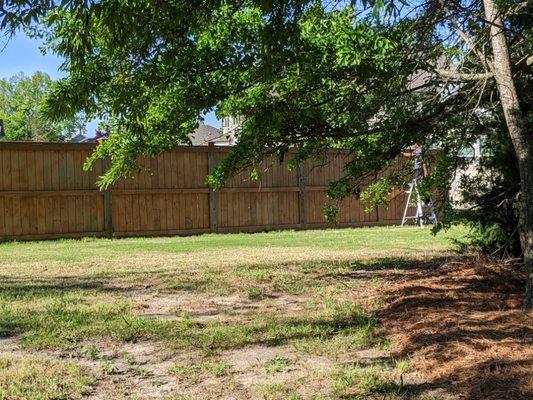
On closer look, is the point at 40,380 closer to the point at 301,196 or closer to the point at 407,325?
the point at 407,325

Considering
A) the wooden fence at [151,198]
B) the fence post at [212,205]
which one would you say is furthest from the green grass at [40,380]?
the fence post at [212,205]

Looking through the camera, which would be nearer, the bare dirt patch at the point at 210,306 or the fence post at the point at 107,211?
the bare dirt patch at the point at 210,306

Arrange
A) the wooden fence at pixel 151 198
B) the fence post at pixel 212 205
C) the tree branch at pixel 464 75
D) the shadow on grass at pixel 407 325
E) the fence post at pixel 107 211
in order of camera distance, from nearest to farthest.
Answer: the shadow on grass at pixel 407 325
the tree branch at pixel 464 75
the wooden fence at pixel 151 198
the fence post at pixel 107 211
the fence post at pixel 212 205

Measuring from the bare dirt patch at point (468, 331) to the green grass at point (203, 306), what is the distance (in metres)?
0.26

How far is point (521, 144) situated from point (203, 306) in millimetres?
3240

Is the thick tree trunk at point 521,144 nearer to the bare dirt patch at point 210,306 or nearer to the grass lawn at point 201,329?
the grass lawn at point 201,329

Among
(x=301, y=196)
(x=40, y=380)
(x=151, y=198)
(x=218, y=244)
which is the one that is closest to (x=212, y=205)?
(x=151, y=198)

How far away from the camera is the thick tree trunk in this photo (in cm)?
523

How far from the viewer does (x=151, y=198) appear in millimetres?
15359

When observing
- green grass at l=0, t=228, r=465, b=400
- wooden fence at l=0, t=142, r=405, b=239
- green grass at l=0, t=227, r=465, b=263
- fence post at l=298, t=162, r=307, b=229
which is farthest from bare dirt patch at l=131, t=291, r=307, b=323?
fence post at l=298, t=162, r=307, b=229

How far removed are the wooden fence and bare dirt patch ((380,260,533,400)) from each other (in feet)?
21.6

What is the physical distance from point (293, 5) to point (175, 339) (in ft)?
8.60

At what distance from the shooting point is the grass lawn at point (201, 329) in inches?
149

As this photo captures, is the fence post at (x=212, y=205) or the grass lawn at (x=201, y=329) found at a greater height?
the fence post at (x=212, y=205)
